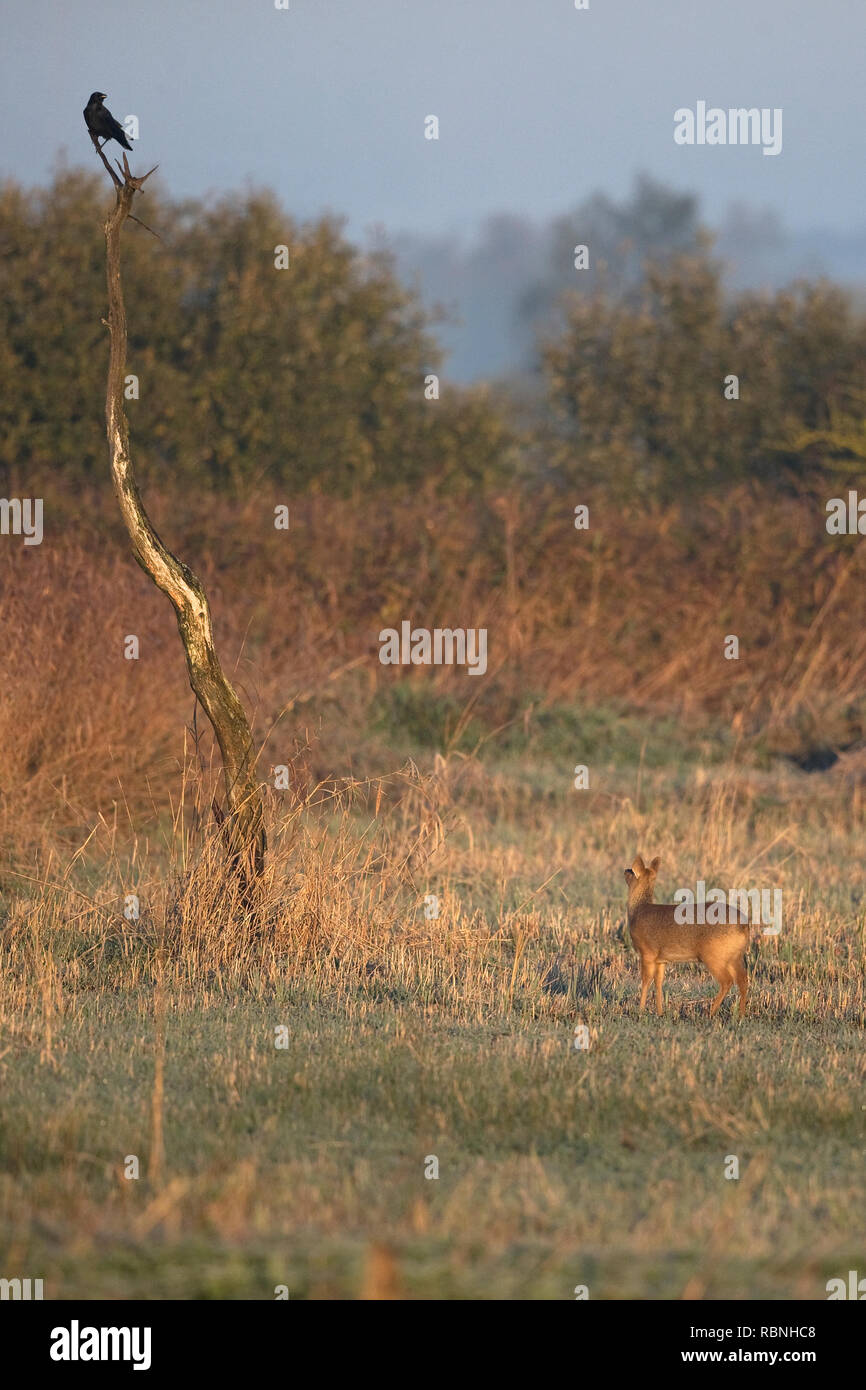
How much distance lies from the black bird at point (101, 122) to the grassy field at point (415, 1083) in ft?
11.2

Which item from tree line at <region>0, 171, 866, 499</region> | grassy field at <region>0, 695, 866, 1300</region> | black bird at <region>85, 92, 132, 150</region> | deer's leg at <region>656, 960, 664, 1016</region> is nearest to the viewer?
grassy field at <region>0, 695, 866, 1300</region>

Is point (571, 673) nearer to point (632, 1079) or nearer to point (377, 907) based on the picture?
point (377, 907)

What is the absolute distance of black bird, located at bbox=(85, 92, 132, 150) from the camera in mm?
7215

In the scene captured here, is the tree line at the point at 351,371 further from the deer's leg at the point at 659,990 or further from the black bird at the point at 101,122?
the deer's leg at the point at 659,990

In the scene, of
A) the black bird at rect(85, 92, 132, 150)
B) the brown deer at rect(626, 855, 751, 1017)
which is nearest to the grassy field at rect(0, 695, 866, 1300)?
the brown deer at rect(626, 855, 751, 1017)

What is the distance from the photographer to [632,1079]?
558 cm

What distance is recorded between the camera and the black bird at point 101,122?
721cm

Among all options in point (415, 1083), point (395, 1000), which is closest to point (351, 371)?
point (395, 1000)

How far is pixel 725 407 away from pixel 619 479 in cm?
201

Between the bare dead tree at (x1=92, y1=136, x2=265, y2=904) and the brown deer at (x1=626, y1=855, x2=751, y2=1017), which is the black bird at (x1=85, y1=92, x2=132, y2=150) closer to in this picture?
the bare dead tree at (x1=92, y1=136, x2=265, y2=904)

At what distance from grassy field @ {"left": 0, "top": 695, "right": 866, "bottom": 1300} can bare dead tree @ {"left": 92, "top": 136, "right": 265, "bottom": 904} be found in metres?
0.20

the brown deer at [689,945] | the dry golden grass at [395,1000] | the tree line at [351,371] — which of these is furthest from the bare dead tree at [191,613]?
the tree line at [351,371]

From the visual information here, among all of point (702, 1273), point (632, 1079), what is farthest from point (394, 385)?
point (702, 1273)

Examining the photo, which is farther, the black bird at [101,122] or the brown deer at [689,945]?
the black bird at [101,122]
